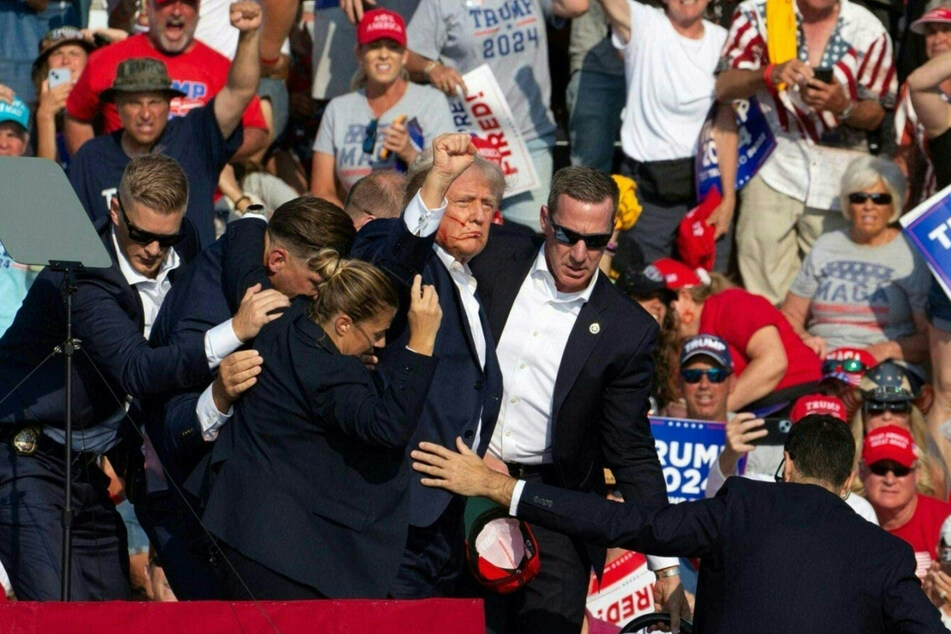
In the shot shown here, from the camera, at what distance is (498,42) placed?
10.6 meters

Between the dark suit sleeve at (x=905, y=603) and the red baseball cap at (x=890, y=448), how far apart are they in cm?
333

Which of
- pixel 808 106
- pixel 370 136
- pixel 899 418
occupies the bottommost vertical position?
pixel 899 418

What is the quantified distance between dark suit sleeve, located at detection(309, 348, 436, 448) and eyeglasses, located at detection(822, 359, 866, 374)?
4.39 m

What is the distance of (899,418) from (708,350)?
3.43 ft

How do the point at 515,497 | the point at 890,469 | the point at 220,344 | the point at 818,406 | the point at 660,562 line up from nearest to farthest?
the point at 515,497 → the point at 220,344 → the point at 660,562 → the point at 890,469 → the point at 818,406

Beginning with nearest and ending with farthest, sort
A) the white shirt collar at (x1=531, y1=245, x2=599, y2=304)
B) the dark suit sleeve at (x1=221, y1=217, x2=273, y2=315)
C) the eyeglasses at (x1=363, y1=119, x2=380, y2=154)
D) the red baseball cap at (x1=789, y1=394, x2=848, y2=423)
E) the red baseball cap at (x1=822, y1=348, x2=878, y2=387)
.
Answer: the dark suit sleeve at (x1=221, y1=217, x2=273, y2=315)
the white shirt collar at (x1=531, y1=245, x2=599, y2=304)
the red baseball cap at (x1=789, y1=394, x2=848, y2=423)
the red baseball cap at (x1=822, y1=348, x2=878, y2=387)
the eyeglasses at (x1=363, y1=119, x2=380, y2=154)

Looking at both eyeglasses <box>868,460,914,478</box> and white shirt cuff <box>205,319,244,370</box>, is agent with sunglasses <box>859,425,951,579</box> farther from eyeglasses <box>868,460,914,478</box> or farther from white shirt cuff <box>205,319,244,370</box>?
white shirt cuff <box>205,319,244,370</box>

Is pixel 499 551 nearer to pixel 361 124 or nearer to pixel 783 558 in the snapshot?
pixel 783 558

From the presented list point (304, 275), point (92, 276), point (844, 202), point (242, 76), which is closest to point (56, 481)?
point (92, 276)

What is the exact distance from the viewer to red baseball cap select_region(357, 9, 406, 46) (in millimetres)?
9898

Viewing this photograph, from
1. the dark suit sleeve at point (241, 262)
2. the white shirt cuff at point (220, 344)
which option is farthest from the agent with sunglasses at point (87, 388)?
the white shirt cuff at point (220, 344)

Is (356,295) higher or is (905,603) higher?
(356,295)

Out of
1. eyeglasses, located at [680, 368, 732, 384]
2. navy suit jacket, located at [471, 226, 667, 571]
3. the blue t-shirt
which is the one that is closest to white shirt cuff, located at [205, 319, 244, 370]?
navy suit jacket, located at [471, 226, 667, 571]

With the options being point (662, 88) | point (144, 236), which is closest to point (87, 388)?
point (144, 236)
